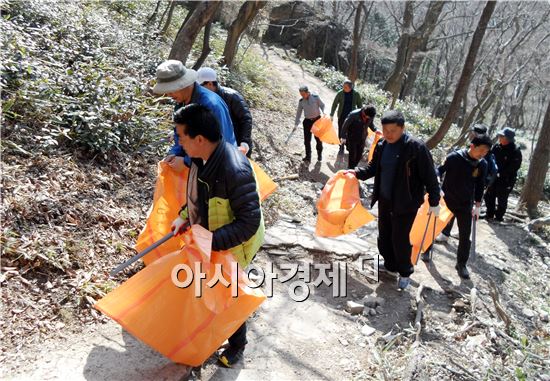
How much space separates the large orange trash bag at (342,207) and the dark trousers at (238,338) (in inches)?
83.2

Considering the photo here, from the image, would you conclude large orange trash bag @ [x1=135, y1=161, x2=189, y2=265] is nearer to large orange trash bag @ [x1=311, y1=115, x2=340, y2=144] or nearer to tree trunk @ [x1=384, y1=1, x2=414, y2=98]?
large orange trash bag @ [x1=311, y1=115, x2=340, y2=144]

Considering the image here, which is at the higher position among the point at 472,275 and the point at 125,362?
the point at 472,275

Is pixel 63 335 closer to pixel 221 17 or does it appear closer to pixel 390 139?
pixel 390 139

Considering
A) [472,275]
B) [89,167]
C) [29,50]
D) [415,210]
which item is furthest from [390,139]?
[29,50]

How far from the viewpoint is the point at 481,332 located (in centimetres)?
411

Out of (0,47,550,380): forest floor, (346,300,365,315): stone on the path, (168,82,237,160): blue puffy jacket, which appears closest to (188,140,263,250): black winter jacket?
(168,82,237,160): blue puffy jacket

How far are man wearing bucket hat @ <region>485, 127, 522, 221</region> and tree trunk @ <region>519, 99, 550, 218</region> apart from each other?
158 cm

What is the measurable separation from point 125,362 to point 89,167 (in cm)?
250

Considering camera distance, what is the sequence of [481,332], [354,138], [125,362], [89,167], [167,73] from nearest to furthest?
1. [125,362]
2. [167,73]
3. [481,332]
4. [89,167]
5. [354,138]

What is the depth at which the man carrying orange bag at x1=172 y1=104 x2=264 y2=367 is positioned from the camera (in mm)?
2545

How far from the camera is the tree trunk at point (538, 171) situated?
9.73 m

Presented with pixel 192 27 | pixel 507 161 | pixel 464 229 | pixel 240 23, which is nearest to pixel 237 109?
pixel 464 229

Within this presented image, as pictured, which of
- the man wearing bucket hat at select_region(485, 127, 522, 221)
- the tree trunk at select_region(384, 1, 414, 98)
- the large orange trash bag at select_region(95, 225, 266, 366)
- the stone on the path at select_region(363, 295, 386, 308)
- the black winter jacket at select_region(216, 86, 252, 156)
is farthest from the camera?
the tree trunk at select_region(384, 1, 414, 98)

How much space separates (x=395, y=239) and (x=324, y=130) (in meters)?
4.77
